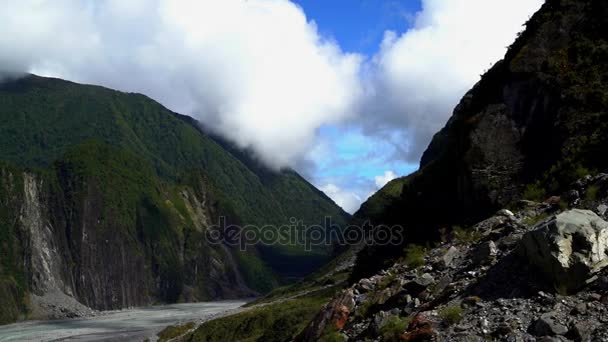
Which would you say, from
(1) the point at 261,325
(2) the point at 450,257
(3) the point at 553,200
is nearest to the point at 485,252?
(2) the point at 450,257

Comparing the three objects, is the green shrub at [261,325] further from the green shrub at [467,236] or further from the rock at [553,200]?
the rock at [553,200]

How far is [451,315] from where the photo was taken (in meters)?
17.3

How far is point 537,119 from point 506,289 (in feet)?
47.9

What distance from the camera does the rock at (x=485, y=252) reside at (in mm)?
19938

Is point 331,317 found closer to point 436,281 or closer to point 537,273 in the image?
point 436,281

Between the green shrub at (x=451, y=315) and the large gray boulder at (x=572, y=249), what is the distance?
8.27 ft

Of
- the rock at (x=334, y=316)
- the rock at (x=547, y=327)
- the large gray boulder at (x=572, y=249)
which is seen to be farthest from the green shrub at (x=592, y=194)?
the rock at (x=334, y=316)

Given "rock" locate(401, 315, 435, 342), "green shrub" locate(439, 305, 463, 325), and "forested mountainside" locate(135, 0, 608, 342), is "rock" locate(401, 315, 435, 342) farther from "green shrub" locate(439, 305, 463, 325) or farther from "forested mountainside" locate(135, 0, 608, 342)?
"green shrub" locate(439, 305, 463, 325)

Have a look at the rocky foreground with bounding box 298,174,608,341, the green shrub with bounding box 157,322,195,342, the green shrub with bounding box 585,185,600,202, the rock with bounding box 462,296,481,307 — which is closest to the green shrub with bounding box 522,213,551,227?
the rocky foreground with bounding box 298,174,608,341

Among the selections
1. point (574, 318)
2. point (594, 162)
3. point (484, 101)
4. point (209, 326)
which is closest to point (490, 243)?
point (574, 318)

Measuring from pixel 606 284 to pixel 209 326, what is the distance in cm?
9612

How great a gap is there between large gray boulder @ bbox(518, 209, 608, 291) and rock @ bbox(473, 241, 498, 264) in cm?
278

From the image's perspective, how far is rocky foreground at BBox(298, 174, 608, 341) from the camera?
15883 millimetres

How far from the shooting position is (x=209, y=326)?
106 metres
